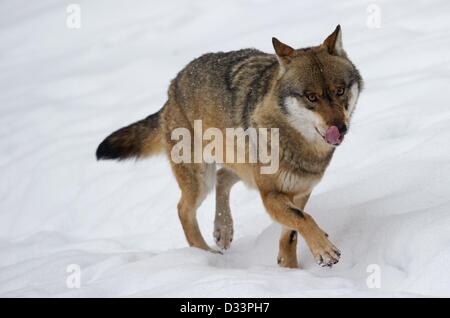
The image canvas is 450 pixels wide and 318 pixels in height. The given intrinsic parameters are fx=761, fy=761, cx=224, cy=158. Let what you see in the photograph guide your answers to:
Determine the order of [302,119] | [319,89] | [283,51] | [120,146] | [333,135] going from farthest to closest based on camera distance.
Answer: [120,146] → [283,51] → [302,119] → [319,89] → [333,135]

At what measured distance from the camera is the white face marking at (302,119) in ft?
16.3

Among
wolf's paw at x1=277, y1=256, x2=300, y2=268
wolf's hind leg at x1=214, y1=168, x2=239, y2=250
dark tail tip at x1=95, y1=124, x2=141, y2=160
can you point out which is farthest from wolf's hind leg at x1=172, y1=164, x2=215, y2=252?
wolf's paw at x1=277, y1=256, x2=300, y2=268

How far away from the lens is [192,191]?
251 inches

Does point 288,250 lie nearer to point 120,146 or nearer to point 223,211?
point 223,211

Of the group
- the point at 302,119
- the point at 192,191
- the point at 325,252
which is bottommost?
the point at 325,252

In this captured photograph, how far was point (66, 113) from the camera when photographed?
Result: 10.6 m

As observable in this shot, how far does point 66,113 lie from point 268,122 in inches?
228

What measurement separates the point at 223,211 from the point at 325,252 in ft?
Answer: 6.18

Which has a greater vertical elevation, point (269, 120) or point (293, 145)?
point (269, 120)

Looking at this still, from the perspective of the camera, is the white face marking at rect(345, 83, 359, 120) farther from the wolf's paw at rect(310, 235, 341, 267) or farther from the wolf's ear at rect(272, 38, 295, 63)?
the wolf's paw at rect(310, 235, 341, 267)

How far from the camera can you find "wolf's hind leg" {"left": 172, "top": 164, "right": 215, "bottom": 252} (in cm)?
631

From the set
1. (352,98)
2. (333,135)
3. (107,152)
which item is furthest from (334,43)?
(107,152)
